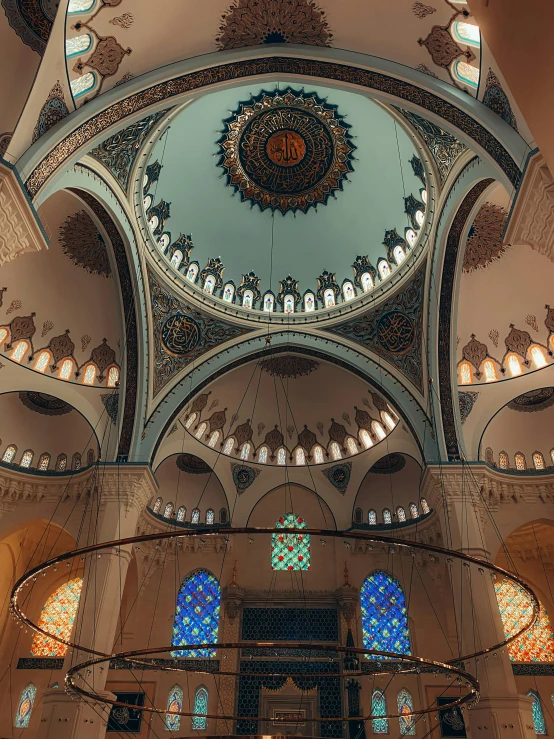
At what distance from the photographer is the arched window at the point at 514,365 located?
12781 mm

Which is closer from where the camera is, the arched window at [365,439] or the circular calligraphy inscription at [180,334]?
the circular calligraphy inscription at [180,334]

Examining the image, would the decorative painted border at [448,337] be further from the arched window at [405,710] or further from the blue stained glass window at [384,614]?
the arched window at [405,710]

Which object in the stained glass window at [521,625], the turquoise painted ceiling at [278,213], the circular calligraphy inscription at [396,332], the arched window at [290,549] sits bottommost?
the stained glass window at [521,625]

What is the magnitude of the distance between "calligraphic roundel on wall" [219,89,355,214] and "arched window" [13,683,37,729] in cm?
1360

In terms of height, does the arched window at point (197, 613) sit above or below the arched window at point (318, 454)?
below

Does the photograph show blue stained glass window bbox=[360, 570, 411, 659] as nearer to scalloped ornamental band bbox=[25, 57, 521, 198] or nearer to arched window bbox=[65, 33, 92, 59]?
scalloped ornamental band bbox=[25, 57, 521, 198]

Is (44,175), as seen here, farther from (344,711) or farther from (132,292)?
(344,711)

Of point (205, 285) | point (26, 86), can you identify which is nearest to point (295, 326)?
point (205, 285)

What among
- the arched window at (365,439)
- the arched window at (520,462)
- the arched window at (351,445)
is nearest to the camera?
the arched window at (520,462)

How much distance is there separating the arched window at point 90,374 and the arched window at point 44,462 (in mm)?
2481

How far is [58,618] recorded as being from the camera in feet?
48.4

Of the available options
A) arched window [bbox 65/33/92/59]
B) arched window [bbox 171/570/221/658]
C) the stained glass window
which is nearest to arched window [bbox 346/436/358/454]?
the stained glass window

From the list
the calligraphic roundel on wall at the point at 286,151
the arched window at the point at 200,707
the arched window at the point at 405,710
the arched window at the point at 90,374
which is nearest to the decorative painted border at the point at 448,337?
the calligraphic roundel on wall at the point at 286,151

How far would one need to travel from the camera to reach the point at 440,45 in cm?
801
